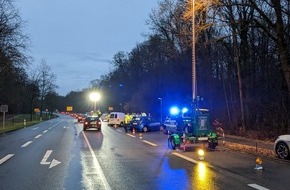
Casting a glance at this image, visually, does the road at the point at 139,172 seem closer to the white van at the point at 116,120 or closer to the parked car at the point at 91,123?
the parked car at the point at 91,123

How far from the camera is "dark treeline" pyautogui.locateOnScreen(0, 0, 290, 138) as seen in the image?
926 inches

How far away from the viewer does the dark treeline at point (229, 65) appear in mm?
23508

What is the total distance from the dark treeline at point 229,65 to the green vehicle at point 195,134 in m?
3.67

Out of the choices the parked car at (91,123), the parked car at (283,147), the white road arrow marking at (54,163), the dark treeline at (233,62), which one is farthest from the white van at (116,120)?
the white road arrow marking at (54,163)

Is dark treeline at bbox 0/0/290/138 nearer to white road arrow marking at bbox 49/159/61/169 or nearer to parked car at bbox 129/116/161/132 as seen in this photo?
parked car at bbox 129/116/161/132

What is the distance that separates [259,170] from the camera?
41.6ft

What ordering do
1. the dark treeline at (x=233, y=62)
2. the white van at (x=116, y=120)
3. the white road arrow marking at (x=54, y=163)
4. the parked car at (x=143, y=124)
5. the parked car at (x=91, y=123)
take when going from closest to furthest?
1. the white road arrow marking at (x=54, y=163)
2. the dark treeline at (x=233, y=62)
3. the parked car at (x=143, y=124)
4. the parked car at (x=91, y=123)
5. the white van at (x=116, y=120)

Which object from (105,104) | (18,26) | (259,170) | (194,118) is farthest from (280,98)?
(105,104)

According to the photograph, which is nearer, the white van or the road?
the road

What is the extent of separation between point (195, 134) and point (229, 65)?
23.8m

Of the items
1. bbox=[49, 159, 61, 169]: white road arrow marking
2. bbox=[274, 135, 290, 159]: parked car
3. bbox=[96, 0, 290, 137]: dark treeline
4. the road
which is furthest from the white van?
bbox=[49, 159, 61, 169]: white road arrow marking

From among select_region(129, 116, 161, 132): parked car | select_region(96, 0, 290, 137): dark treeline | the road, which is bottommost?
the road

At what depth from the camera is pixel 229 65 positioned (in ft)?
140

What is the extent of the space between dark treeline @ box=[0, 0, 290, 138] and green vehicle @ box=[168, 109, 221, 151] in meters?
3.67
